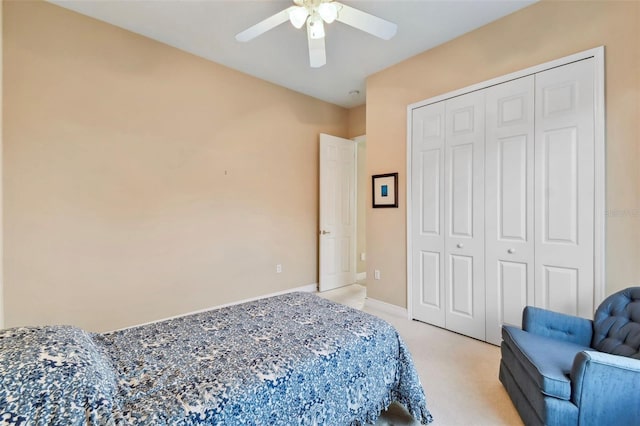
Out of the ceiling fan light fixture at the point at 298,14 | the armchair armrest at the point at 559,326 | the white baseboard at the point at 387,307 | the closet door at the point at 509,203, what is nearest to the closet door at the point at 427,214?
the white baseboard at the point at 387,307

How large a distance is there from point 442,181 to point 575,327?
159 cm

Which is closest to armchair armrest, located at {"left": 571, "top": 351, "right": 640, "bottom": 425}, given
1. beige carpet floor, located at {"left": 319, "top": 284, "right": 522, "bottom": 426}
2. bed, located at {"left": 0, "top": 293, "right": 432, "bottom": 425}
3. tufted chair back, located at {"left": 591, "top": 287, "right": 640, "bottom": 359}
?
tufted chair back, located at {"left": 591, "top": 287, "right": 640, "bottom": 359}

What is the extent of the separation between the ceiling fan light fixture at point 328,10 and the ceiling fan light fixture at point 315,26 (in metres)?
0.05

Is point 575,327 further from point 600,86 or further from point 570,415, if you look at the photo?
point 600,86

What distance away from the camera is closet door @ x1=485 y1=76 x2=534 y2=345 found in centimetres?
239

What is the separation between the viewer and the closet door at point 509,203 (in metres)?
2.39

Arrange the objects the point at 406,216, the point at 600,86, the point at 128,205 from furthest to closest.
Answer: the point at 406,216 < the point at 128,205 < the point at 600,86

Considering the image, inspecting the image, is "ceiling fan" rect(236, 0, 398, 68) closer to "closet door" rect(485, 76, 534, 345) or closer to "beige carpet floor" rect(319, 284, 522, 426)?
"closet door" rect(485, 76, 534, 345)

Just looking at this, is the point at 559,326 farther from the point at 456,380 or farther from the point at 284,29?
the point at 284,29

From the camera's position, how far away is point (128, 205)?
2752mm

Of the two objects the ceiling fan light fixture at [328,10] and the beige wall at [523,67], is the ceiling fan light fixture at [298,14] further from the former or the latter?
the beige wall at [523,67]

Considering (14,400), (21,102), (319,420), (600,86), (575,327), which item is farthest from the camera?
(21,102)

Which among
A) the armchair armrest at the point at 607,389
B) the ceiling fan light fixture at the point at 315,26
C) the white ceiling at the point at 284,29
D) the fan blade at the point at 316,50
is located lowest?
the armchair armrest at the point at 607,389

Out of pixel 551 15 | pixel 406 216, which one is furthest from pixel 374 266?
pixel 551 15
